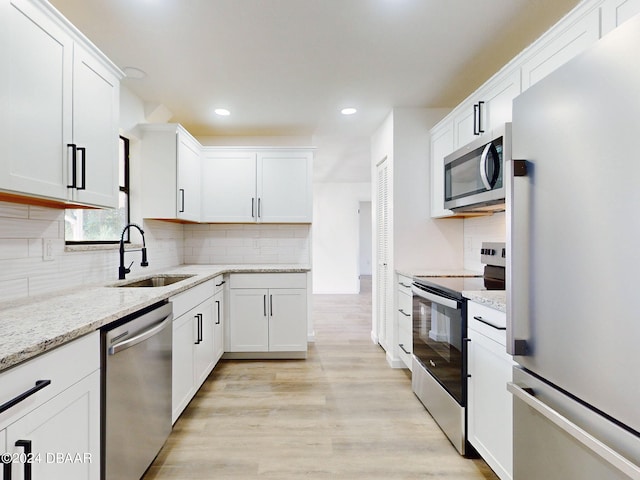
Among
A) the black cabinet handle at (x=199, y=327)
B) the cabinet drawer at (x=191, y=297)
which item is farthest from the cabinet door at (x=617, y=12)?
the black cabinet handle at (x=199, y=327)

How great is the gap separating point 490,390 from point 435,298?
2.10ft

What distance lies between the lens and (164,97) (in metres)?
3.01

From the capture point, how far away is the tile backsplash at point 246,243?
13.0 feet

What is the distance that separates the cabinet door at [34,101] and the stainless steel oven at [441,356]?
211 centimetres

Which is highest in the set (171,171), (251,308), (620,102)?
(171,171)

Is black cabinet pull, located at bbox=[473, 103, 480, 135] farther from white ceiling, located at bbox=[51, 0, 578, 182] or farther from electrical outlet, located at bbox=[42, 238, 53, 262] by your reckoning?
electrical outlet, located at bbox=[42, 238, 53, 262]

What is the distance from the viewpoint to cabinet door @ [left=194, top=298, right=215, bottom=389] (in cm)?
248

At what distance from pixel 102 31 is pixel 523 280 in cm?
264

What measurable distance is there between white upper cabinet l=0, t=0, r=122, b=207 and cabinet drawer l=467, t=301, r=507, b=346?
206 centimetres

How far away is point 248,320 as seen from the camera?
3336 millimetres

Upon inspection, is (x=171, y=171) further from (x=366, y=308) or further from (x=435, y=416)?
(x=366, y=308)

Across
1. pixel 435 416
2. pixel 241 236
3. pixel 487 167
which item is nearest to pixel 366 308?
pixel 241 236

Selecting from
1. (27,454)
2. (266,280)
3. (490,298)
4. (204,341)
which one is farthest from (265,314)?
(27,454)

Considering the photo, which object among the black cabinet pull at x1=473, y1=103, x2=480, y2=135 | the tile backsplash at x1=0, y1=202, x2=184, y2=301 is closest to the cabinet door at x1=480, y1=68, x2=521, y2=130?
the black cabinet pull at x1=473, y1=103, x2=480, y2=135
